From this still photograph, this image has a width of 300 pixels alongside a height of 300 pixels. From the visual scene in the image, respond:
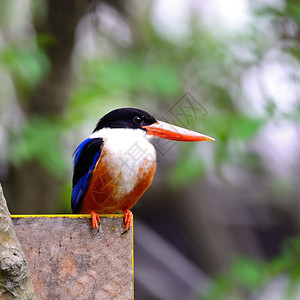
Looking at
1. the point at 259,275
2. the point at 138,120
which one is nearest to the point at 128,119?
the point at 138,120

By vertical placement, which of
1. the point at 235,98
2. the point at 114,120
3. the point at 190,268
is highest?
the point at 114,120

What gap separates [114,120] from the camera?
2332mm

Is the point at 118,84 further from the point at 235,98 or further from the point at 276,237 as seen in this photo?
the point at 276,237

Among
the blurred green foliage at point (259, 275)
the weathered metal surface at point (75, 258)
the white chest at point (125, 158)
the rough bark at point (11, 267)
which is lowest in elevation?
the blurred green foliage at point (259, 275)

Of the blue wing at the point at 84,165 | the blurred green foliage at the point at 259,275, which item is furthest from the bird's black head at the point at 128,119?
the blurred green foliage at the point at 259,275

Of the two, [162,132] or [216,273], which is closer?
[162,132]

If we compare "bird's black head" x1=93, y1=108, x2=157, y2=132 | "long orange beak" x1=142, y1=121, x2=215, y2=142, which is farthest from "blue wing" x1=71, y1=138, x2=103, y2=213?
"long orange beak" x1=142, y1=121, x2=215, y2=142

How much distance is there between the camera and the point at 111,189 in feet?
7.22

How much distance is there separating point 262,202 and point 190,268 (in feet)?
4.11

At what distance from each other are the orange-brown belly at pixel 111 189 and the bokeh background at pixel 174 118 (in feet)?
1.10

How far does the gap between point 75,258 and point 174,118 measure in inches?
82.0

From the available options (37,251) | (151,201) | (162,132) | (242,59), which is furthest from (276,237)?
(37,251)

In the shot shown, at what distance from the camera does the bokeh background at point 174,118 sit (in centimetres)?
416

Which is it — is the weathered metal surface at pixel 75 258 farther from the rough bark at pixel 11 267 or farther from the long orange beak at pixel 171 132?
the long orange beak at pixel 171 132
